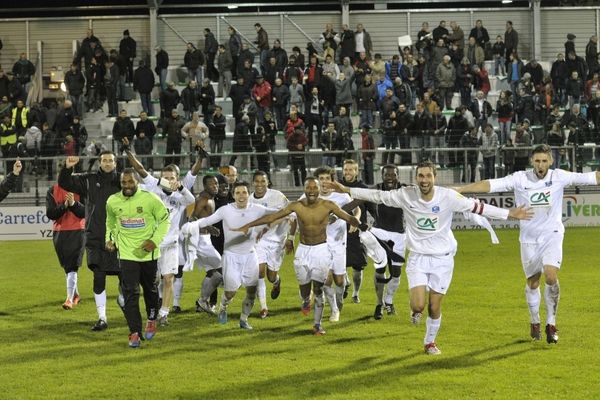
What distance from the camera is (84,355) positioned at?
42.3 feet

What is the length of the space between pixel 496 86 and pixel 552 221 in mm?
25348

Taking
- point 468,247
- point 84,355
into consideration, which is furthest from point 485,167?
point 84,355

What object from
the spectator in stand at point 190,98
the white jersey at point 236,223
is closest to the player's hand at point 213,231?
the white jersey at point 236,223

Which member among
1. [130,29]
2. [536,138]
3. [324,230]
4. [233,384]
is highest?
[130,29]

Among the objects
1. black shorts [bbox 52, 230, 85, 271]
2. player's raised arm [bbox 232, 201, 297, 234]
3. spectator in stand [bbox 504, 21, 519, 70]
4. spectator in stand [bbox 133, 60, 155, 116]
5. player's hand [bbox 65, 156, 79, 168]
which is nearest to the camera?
player's hand [bbox 65, 156, 79, 168]

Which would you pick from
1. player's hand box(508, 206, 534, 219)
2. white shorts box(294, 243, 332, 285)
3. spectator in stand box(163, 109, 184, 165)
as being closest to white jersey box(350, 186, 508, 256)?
player's hand box(508, 206, 534, 219)

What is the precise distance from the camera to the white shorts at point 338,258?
15000 millimetres

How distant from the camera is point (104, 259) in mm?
14625

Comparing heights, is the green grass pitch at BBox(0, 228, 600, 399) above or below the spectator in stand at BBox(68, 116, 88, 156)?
below

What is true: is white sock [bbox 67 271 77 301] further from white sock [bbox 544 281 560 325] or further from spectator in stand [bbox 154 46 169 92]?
spectator in stand [bbox 154 46 169 92]

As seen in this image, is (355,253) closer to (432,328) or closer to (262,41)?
(432,328)

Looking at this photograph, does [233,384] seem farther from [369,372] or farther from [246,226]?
[246,226]

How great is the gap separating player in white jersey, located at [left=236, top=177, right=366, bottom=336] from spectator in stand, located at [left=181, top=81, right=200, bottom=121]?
2052 centimetres

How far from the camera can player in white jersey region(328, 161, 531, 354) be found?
12.5m
